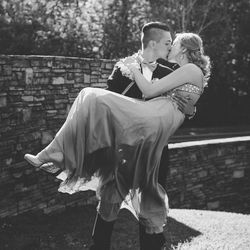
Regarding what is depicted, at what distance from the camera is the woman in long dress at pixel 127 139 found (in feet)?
10.4

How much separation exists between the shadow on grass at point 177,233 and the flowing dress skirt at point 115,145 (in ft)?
7.54

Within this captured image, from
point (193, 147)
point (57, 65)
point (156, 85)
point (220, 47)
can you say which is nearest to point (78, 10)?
point (220, 47)

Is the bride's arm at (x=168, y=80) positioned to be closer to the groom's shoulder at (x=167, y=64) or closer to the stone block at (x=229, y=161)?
the groom's shoulder at (x=167, y=64)

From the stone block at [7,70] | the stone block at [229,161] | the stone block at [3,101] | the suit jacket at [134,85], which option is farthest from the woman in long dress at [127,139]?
the stone block at [229,161]

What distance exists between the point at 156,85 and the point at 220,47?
1877cm

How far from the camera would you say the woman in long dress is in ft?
10.4

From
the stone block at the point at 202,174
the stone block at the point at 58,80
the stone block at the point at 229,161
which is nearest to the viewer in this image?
the stone block at the point at 58,80

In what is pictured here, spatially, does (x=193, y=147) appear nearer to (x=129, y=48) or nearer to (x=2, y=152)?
(x=2, y=152)

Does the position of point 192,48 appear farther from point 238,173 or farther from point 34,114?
point 238,173

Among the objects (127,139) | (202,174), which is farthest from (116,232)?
(202,174)

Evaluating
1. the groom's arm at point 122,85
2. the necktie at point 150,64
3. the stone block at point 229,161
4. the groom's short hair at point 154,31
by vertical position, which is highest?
the groom's short hair at point 154,31

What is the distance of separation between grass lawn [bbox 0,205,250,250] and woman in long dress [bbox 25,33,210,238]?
2.04 m

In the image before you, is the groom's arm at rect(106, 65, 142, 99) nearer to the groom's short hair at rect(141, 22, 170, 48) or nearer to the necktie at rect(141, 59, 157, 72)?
the necktie at rect(141, 59, 157, 72)

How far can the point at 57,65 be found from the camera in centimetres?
651
